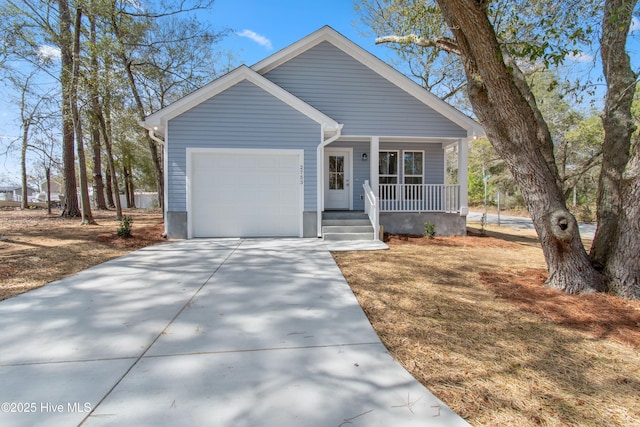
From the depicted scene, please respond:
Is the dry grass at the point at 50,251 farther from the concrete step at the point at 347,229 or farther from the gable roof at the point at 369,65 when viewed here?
the gable roof at the point at 369,65

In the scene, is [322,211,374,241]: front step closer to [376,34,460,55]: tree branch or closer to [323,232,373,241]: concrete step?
[323,232,373,241]: concrete step

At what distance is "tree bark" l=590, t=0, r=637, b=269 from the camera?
4.25m

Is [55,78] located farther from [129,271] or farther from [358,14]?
[358,14]

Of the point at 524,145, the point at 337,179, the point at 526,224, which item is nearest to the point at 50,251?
the point at 337,179

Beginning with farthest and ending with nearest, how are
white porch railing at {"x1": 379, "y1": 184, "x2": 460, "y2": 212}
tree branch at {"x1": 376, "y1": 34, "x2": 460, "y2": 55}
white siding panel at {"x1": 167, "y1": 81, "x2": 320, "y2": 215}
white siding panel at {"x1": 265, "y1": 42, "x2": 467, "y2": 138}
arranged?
white porch railing at {"x1": 379, "y1": 184, "x2": 460, "y2": 212}, white siding panel at {"x1": 265, "y1": 42, "x2": 467, "y2": 138}, white siding panel at {"x1": 167, "y1": 81, "x2": 320, "y2": 215}, tree branch at {"x1": 376, "y1": 34, "x2": 460, "y2": 55}

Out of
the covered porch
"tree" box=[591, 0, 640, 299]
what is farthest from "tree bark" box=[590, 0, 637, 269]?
the covered porch

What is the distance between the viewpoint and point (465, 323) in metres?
3.29

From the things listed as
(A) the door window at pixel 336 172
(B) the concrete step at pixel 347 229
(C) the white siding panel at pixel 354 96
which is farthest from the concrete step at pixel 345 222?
(C) the white siding panel at pixel 354 96

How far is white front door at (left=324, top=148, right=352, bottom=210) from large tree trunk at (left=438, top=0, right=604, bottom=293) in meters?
6.48

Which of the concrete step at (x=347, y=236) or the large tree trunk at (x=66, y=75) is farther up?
the large tree trunk at (x=66, y=75)

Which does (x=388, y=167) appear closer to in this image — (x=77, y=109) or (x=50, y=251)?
(x=50, y=251)

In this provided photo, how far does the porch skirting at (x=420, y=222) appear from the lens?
10.0m

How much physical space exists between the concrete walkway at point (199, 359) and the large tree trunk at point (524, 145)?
9.27 ft

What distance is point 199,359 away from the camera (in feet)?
8.38
